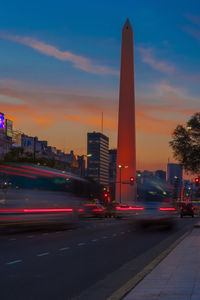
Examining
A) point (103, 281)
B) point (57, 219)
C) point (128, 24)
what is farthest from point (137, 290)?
point (128, 24)

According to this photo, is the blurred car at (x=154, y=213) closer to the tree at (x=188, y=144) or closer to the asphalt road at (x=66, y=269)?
the tree at (x=188, y=144)

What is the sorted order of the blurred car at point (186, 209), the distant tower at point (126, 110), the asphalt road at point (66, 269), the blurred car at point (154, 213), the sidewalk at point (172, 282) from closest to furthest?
the sidewalk at point (172, 282)
the asphalt road at point (66, 269)
the blurred car at point (154, 213)
the blurred car at point (186, 209)
the distant tower at point (126, 110)

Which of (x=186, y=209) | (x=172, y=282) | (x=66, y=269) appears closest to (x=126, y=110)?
(x=186, y=209)

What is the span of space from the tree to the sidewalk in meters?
22.9

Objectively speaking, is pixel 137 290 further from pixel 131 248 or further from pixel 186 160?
pixel 186 160

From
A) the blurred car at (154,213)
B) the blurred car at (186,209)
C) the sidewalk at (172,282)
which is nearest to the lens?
the sidewalk at (172,282)

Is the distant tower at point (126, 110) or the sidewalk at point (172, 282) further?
the distant tower at point (126, 110)

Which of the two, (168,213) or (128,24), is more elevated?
(128,24)

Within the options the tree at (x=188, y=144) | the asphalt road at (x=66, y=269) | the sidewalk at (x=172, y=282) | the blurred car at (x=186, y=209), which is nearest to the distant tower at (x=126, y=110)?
the blurred car at (x=186, y=209)

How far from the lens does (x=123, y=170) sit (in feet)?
311

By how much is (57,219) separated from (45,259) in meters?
15.5

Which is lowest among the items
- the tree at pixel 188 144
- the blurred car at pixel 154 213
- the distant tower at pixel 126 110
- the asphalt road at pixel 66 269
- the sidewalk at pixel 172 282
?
the asphalt road at pixel 66 269

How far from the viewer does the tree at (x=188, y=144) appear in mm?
38562

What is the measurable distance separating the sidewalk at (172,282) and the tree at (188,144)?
22903mm
